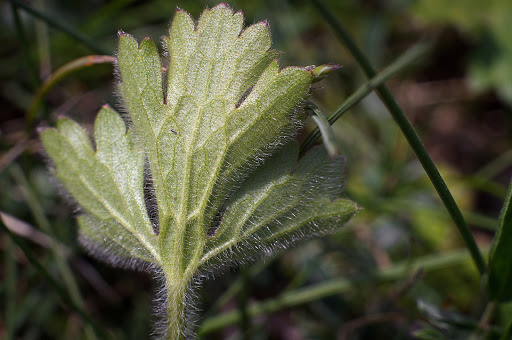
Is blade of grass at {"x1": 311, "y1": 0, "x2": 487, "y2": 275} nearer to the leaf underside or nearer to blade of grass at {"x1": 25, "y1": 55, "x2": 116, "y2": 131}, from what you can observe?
the leaf underside

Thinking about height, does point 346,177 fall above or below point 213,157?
below

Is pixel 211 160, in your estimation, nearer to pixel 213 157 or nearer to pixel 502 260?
pixel 213 157

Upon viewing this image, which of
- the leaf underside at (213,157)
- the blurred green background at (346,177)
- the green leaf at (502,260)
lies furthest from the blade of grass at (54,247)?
the green leaf at (502,260)

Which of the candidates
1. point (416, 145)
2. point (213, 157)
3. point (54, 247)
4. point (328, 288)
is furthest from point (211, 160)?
point (54, 247)

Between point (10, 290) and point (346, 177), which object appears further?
point (10, 290)

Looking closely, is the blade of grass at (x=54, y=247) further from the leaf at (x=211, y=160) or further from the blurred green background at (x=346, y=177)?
the leaf at (x=211, y=160)

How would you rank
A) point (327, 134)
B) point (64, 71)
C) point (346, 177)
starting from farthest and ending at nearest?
1. point (64, 71)
2. point (346, 177)
3. point (327, 134)

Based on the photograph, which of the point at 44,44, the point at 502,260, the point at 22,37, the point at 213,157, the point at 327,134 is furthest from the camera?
the point at 44,44

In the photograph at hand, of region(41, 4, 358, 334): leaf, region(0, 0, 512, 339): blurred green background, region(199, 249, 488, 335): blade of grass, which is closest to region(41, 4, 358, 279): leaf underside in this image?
region(41, 4, 358, 334): leaf
